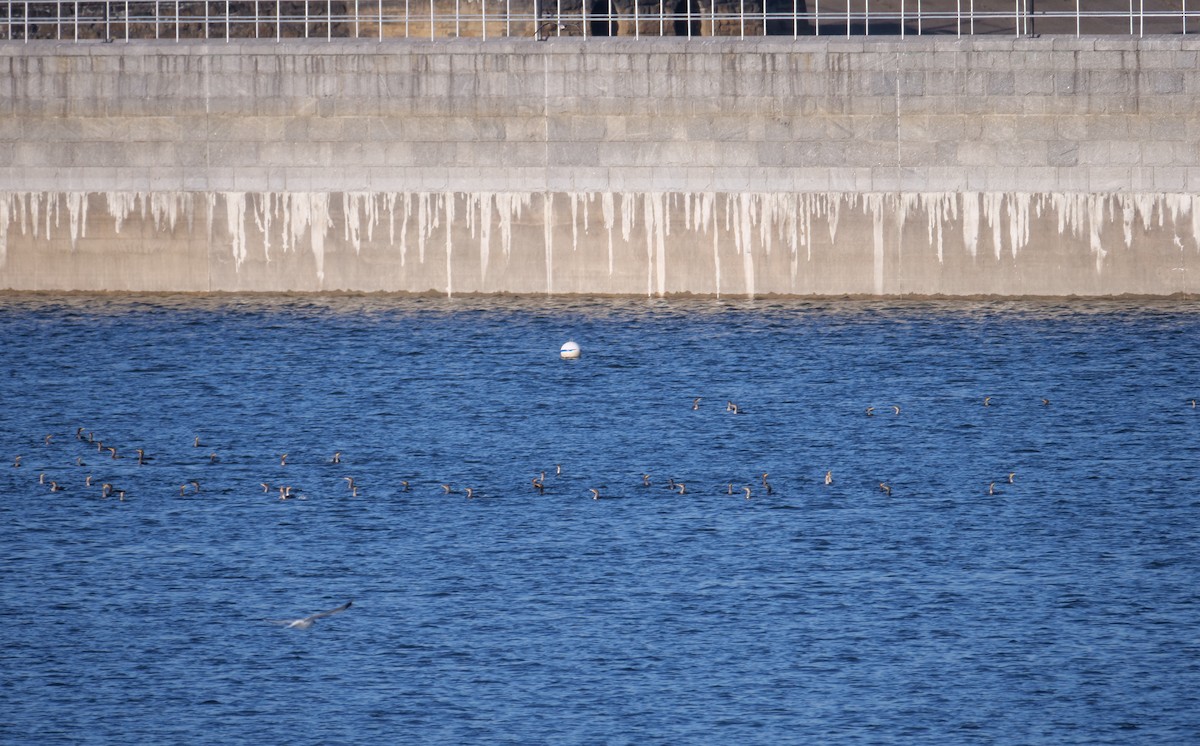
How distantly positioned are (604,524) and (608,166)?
20.3m

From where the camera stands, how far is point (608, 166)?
5256 cm

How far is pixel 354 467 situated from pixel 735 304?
1748 cm

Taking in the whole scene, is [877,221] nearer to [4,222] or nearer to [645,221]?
[645,221]

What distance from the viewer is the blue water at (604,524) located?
2600cm

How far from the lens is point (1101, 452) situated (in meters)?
39.1

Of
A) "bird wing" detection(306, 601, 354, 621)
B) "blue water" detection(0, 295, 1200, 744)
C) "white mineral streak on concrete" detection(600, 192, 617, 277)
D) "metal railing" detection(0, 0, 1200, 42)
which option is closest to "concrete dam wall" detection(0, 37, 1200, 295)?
"white mineral streak on concrete" detection(600, 192, 617, 277)

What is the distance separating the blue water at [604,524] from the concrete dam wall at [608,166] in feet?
4.04

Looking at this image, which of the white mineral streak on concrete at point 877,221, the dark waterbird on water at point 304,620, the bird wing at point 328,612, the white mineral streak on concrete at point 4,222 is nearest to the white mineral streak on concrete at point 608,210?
the white mineral streak on concrete at point 877,221

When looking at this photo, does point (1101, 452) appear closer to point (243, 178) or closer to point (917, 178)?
point (917, 178)

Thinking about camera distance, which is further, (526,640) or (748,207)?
(748,207)

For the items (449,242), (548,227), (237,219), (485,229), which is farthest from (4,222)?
(548,227)

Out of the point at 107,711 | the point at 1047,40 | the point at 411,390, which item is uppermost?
the point at 1047,40

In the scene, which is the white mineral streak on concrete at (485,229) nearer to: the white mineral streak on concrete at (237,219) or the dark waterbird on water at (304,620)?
the white mineral streak on concrete at (237,219)

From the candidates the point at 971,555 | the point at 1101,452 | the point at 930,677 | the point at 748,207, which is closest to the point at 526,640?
the point at 930,677
